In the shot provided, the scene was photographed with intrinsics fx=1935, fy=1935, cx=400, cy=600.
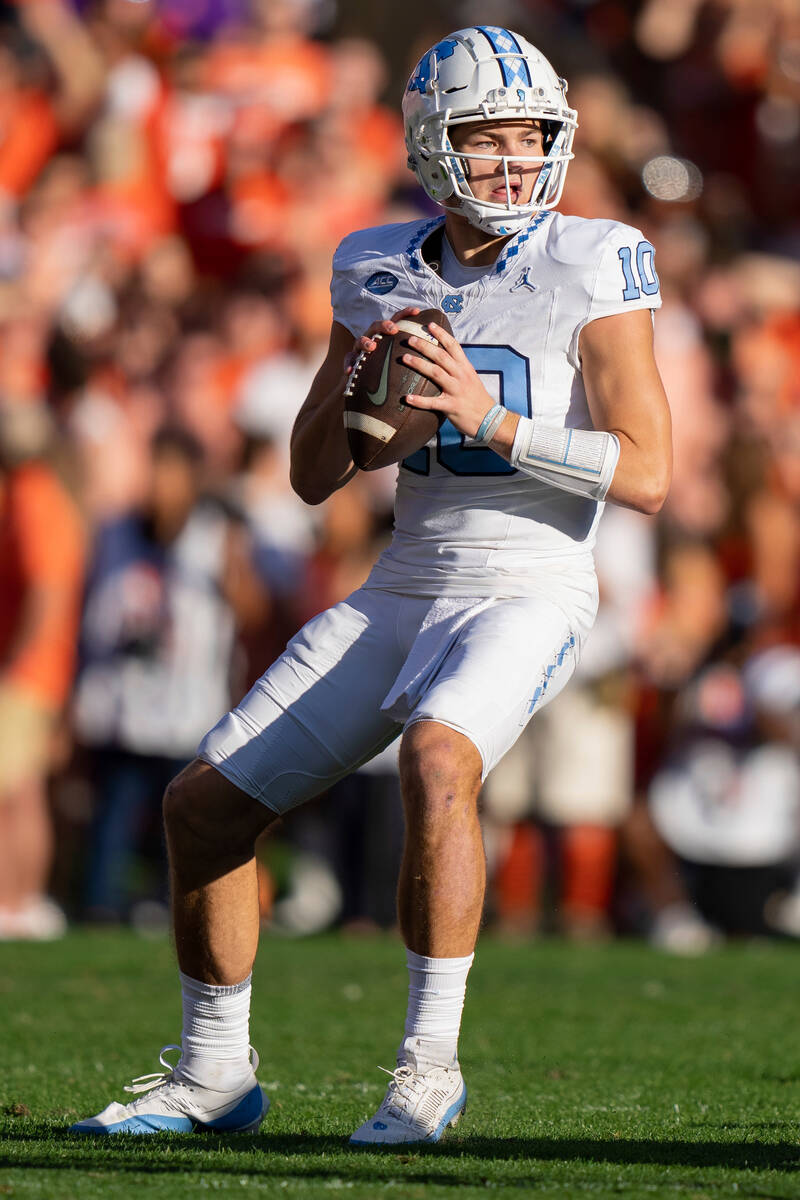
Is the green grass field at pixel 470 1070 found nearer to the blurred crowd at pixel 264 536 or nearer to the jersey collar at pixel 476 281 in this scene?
the blurred crowd at pixel 264 536

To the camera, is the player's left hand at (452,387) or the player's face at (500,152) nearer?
the player's left hand at (452,387)

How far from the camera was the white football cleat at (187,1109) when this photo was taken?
12.9 feet

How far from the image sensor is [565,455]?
149 inches

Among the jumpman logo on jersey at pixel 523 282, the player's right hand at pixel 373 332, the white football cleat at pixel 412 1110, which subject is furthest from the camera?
the jumpman logo on jersey at pixel 523 282

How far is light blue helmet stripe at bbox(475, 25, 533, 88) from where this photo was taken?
406 cm

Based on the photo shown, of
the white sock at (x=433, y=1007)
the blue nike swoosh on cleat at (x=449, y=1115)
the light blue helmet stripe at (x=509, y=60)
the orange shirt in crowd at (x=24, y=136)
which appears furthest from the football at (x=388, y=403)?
the orange shirt in crowd at (x=24, y=136)

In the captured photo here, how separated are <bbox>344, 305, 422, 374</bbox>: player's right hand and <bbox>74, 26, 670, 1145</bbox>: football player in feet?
0.05

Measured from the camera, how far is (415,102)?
13.6 feet

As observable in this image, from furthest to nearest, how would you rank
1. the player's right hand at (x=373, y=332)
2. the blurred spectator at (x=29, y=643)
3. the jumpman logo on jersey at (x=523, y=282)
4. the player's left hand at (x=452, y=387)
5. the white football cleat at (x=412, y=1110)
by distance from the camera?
the blurred spectator at (x=29, y=643), the jumpman logo on jersey at (x=523, y=282), the player's right hand at (x=373, y=332), the player's left hand at (x=452, y=387), the white football cleat at (x=412, y=1110)

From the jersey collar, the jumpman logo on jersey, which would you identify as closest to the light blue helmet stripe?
the jersey collar

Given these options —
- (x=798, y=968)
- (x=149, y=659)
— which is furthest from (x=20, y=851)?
(x=798, y=968)

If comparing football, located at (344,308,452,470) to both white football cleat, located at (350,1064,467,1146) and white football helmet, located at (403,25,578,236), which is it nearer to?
white football helmet, located at (403,25,578,236)

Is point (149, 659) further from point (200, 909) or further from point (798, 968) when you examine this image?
point (200, 909)

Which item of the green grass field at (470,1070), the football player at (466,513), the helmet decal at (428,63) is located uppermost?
the helmet decal at (428,63)
